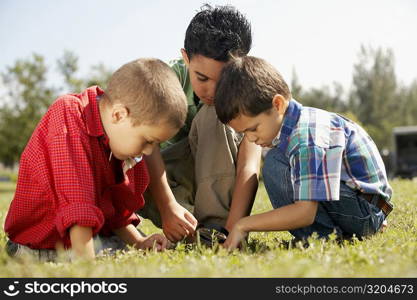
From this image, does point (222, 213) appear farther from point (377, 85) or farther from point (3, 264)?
point (377, 85)

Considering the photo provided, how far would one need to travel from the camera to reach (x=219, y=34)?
153 inches

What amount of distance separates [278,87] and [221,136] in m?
0.74

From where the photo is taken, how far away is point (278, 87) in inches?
127

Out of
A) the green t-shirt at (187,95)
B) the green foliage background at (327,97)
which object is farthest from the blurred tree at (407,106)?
the green t-shirt at (187,95)

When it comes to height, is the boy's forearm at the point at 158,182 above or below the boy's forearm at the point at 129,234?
above

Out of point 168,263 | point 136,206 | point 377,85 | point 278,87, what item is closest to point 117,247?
point 136,206

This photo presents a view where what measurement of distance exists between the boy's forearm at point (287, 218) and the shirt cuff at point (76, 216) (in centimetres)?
92

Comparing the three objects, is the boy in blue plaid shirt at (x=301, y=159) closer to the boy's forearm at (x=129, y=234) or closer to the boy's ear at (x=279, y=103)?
the boy's ear at (x=279, y=103)

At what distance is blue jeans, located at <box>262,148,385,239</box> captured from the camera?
10.7ft

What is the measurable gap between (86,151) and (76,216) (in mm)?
421

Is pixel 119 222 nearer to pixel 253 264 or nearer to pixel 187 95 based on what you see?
pixel 187 95

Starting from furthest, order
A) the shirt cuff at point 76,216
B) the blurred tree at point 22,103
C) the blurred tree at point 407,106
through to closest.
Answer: the blurred tree at point 407,106, the blurred tree at point 22,103, the shirt cuff at point 76,216

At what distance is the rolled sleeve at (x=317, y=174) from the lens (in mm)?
2961

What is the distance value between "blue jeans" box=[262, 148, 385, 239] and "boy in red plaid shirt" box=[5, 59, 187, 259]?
0.80 meters
